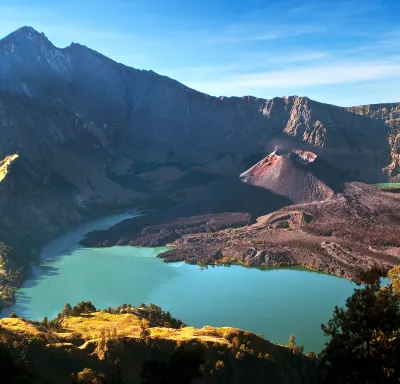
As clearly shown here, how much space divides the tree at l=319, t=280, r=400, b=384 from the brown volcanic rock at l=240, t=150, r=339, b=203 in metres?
57.7

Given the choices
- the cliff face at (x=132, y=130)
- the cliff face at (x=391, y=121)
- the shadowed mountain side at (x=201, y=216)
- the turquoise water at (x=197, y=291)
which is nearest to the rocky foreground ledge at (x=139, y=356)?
the turquoise water at (x=197, y=291)

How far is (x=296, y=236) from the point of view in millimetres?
56156

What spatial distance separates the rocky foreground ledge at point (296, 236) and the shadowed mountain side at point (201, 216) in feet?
0.52

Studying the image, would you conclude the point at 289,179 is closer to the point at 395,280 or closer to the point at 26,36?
the point at 395,280

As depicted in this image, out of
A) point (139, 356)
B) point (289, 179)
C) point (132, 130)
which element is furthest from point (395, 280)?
point (132, 130)

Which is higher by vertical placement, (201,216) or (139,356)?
(201,216)

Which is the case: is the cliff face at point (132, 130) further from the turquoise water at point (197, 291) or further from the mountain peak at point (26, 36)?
the turquoise water at point (197, 291)

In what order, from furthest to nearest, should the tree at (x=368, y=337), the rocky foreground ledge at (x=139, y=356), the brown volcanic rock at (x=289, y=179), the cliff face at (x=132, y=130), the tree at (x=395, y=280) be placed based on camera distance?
the cliff face at (x=132, y=130) → the brown volcanic rock at (x=289, y=179) → the tree at (x=395, y=280) → the rocky foreground ledge at (x=139, y=356) → the tree at (x=368, y=337)

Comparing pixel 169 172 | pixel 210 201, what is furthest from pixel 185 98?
pixel 210 201

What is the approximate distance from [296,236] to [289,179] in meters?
21.9

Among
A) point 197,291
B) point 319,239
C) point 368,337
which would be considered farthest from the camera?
point 319,239

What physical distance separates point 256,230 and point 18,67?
260 ft

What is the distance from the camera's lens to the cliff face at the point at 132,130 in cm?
8350

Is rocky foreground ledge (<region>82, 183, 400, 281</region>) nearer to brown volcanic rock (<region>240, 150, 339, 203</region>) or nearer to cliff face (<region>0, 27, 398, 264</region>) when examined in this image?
brown volcanic rock (<region>240, 150, 339, 203</region>)
